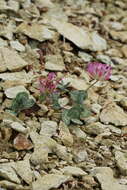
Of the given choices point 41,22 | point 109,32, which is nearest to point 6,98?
point 41,22

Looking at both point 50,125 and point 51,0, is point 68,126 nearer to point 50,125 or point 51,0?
point 50,125

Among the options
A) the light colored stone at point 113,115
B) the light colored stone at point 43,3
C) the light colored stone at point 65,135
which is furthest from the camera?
the light colored stone at point 43,3

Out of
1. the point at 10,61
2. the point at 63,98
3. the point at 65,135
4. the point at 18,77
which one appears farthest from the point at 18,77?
the point at 65,135

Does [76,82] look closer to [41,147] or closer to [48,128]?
[48,128]

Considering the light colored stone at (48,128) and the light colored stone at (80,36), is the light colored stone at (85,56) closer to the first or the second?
the light colored stone at (80,36)

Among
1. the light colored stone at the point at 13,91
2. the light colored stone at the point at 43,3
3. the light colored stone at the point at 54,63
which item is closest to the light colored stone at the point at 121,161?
the light colored stone at the point at 13,91

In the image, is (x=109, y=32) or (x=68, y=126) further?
(x=109, y=32)
